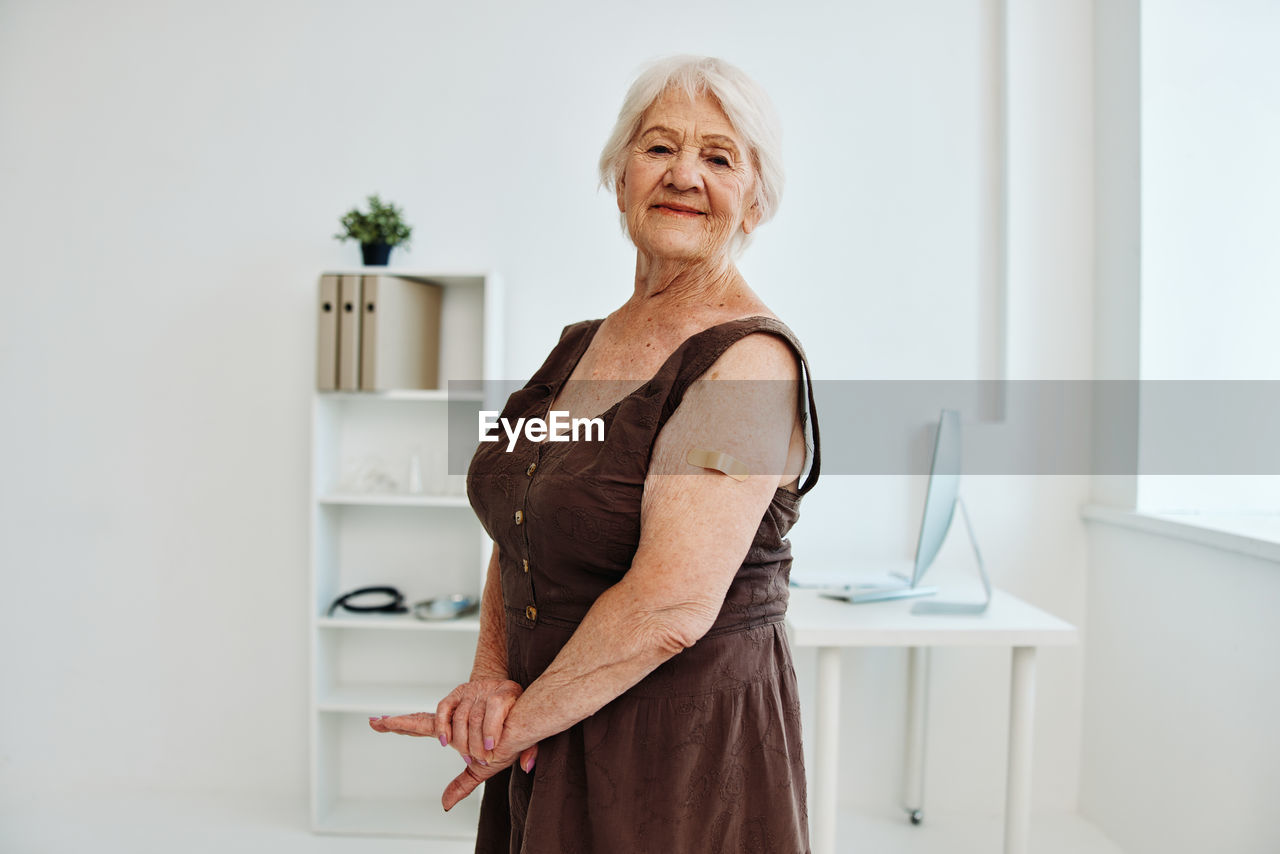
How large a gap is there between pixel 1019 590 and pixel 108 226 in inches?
130

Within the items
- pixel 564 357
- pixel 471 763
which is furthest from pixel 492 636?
pixel 564 357

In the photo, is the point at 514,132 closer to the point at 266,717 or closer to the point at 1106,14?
the point at 1106,14

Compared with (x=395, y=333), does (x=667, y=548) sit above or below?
below

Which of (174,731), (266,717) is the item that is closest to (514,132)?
(266,717)

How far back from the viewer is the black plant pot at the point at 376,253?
8.70 feet

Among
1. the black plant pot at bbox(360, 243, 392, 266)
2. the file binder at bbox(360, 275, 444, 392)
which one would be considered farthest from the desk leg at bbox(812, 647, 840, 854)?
the black plant pot at bbox(360, 243, 392, 266)

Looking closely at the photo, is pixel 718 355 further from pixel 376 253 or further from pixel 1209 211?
pixel 1209 211

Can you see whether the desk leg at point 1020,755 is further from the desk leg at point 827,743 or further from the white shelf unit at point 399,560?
the white shelf unit at point 399,560

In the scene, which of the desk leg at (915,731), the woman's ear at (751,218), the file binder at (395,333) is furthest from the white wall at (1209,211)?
the file binder at (395,333)

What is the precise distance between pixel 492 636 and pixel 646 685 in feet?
1.09

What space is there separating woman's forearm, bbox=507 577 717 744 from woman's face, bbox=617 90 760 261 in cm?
47

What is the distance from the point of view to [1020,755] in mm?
2070

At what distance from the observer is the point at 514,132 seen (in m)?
2.86

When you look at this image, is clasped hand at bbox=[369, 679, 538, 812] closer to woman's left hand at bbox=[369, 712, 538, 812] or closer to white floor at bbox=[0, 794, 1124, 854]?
woman's left hand at bbox=[369, 712, 538, 812]
